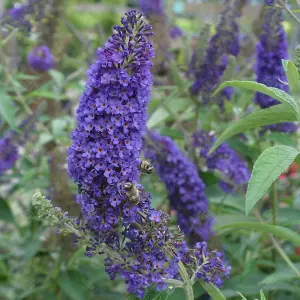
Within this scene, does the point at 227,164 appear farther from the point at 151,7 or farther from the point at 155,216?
the point at 151,7

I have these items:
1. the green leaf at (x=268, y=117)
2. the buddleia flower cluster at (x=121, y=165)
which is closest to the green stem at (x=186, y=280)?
the buddleia flower cluster at (x=121, y=165)

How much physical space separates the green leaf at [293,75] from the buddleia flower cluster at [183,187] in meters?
0.52

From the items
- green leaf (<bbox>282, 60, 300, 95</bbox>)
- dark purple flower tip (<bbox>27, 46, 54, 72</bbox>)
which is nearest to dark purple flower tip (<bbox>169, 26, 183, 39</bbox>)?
dark purple flower tip (<bbox>27, 46, 54, 72</bbox>)

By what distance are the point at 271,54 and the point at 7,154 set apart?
1335 millimetres

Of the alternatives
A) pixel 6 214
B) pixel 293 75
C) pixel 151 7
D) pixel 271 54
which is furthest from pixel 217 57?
pixel 6 214

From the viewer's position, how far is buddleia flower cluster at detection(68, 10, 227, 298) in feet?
4.57

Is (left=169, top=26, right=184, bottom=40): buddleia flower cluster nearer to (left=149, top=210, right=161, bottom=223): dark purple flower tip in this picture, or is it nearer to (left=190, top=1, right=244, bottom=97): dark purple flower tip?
(left=190, top=1, right=244, bottom=97): dark purple flower tip

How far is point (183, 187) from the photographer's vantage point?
1944mm

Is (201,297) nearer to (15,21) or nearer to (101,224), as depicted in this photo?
(101,224)

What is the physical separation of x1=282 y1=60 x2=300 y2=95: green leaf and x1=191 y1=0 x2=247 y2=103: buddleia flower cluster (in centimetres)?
87

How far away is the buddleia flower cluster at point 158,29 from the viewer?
2811 mm

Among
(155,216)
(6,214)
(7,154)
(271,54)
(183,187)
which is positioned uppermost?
(271,54)

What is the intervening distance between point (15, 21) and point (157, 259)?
5.42ft

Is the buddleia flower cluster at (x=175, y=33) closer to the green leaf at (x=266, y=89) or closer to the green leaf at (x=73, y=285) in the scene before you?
the green leaf at (x=73, y=285)
